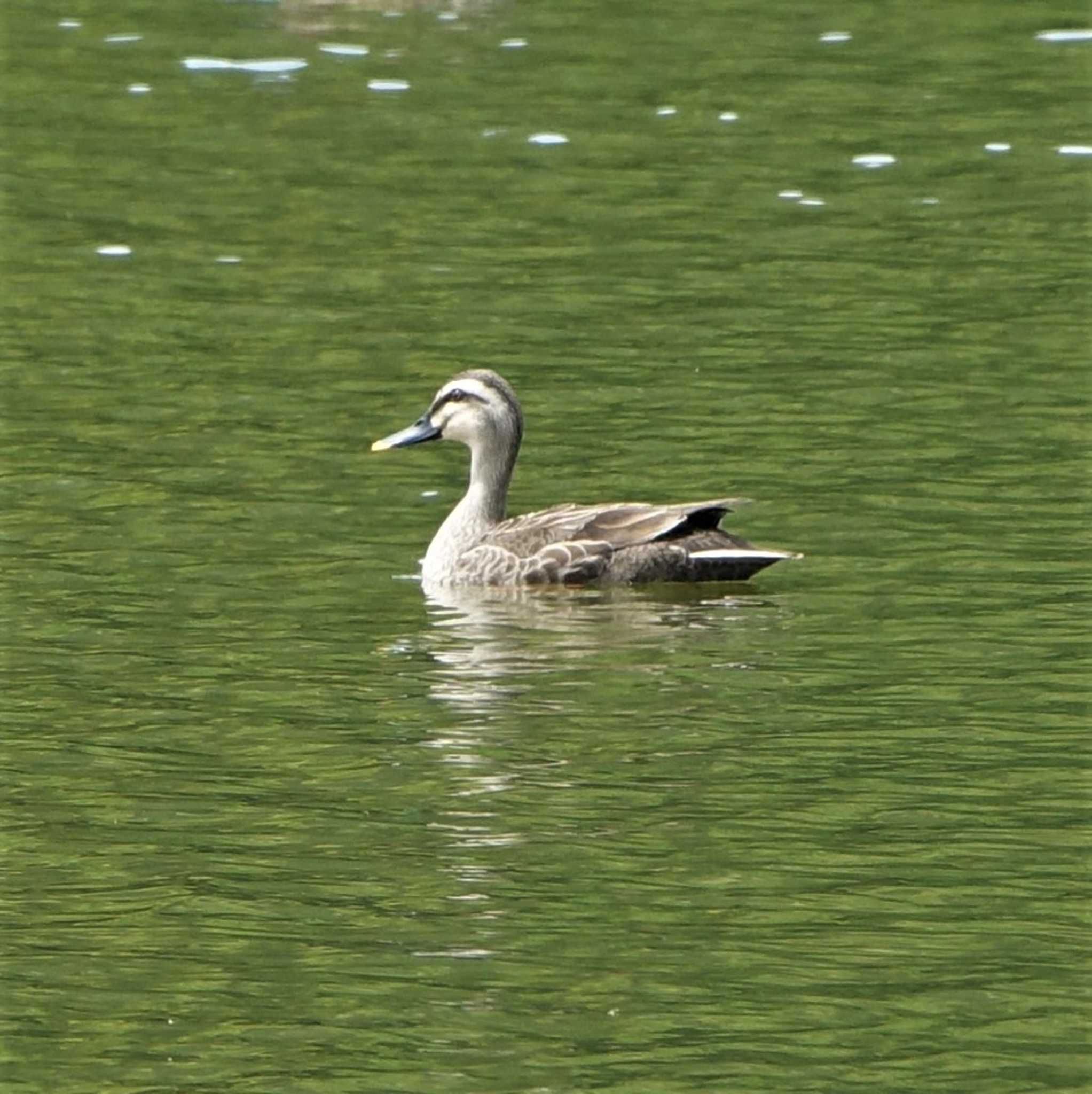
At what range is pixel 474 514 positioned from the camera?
1691 centimetres

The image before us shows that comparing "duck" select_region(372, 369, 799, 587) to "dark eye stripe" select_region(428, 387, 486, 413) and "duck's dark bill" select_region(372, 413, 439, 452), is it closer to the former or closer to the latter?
"dark eye stripe" select_region(428, 387, 486, 413)

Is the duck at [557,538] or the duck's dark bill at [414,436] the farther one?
the duck's dark bill at [414,436]

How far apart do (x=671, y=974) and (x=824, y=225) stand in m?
13.6

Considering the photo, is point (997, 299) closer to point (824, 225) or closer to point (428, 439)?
point (824, 225)

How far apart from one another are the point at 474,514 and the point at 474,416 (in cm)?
62

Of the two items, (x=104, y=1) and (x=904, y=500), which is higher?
(x=104, y=1)

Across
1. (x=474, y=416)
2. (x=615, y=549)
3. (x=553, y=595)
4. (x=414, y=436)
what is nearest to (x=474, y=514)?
(x=474, y=416)

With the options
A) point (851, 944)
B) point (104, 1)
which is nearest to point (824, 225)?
point (104, 1)

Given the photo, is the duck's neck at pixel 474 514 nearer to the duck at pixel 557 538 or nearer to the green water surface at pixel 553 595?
the duck at pixel 557 538

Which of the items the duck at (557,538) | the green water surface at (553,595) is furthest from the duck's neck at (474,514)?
the green water surface at (553,595)

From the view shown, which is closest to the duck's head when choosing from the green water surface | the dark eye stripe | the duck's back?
the dark eye stripe

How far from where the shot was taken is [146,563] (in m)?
16.1

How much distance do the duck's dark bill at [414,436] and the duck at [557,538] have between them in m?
0.30

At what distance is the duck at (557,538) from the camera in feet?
52.3
